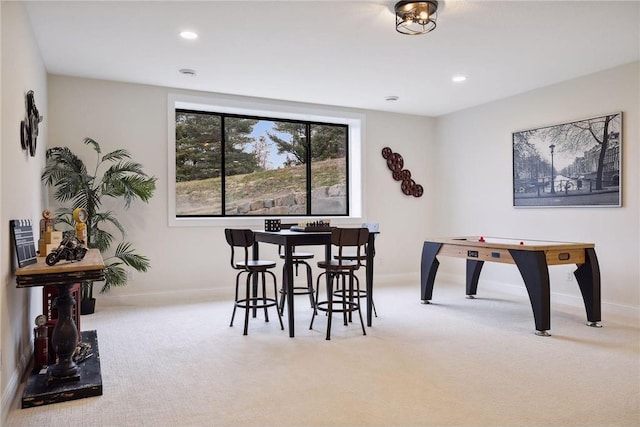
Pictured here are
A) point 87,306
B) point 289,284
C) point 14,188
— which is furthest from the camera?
point 87,306

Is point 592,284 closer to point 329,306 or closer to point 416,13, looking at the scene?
point 329,306

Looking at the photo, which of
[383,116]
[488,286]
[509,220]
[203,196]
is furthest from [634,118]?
[203,196]

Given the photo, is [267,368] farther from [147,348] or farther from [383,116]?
[383,116]

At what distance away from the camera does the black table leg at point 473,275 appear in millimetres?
5547

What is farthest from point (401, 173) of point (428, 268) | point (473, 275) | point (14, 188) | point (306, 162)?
point (14, 188)

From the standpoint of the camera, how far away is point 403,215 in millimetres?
7066

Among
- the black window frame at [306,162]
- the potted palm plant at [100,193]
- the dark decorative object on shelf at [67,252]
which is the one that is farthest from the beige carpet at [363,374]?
the black window frame at [306,162]

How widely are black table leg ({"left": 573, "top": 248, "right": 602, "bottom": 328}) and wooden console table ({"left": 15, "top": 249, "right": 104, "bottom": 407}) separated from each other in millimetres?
3889

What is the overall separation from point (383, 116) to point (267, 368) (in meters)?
4.69

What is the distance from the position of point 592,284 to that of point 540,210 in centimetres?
157

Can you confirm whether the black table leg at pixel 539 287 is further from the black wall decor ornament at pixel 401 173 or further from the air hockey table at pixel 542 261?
the black wall decor ornament at pixel 401 173

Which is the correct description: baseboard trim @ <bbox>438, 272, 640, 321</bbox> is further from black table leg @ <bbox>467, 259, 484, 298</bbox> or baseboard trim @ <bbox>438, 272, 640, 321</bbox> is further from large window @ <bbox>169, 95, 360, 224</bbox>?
large window @ <bbox>169, 95, 360, 224</bbox>

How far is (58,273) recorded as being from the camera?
8.47 ft

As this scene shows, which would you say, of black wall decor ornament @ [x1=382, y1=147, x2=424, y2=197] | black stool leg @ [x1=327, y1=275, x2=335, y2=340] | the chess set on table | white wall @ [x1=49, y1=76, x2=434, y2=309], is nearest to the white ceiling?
white wall @ [x1=49, y1=76, x2=434, y2=309]
